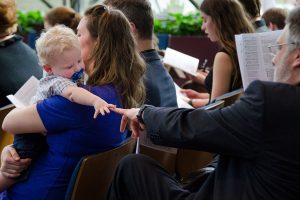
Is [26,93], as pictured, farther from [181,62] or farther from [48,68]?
[181,62]

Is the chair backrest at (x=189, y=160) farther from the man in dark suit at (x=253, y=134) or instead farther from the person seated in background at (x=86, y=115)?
the man in dark suit at (x=253, y=134)

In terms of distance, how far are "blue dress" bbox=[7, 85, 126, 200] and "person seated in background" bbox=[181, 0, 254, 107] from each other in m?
1.17

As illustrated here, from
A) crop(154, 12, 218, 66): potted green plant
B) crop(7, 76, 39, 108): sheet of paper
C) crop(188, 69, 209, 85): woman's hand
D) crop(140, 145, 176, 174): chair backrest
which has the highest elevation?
crop(7, 76, 39, 108): sheet of paper

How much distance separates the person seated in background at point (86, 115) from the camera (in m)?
1.88

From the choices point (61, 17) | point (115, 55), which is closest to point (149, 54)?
point (115, 55)

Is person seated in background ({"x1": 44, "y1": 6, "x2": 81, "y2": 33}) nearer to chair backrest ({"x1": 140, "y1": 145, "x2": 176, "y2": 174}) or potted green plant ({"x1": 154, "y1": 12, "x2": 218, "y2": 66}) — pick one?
chair backrest ({"x1": 140, "y1": 145, "x2": 176, "y2": 174})

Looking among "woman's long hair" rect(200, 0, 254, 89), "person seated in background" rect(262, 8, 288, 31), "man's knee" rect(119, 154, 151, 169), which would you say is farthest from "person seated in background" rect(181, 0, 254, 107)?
"man's knee" rect(119, 154, 151, 169)

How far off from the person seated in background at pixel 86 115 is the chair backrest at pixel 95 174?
0.08 meters

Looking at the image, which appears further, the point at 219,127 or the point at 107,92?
the point at 107,92

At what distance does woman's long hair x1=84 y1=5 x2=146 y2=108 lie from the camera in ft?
6.68

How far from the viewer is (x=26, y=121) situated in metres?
1.89

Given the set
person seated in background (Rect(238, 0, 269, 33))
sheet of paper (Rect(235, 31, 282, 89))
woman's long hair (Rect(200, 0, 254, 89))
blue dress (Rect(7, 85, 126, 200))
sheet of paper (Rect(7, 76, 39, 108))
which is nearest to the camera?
blue dress (Rect(7, 85, 126, 200))

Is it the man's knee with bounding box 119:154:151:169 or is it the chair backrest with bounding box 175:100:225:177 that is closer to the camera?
the man's knee with bounding box 119:154:151:169

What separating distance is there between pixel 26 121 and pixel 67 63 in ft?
0.84
